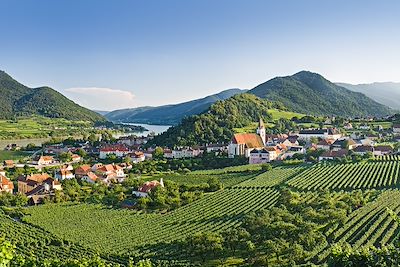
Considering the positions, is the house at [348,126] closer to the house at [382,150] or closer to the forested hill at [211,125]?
the forested hill at [211,125]

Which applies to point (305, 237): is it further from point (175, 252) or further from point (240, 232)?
point (175, 252)

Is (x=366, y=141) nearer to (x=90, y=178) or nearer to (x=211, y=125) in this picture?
(x=211, y=125)

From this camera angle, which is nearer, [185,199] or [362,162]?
[185,199]

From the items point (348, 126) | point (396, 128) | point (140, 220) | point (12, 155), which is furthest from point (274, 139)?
point (140, 220)

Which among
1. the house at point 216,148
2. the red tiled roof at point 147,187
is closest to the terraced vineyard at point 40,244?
the red tiled roof at point 147,187

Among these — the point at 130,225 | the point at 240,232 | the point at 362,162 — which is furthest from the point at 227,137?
the point at 240,232
